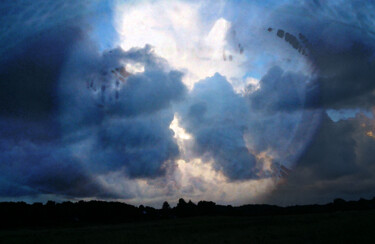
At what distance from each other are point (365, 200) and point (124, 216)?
149 m

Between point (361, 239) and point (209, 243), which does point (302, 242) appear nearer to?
point (361, 239)

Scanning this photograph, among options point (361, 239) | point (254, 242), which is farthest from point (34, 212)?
point (361, 239)

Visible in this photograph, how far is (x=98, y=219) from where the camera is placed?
127 metres

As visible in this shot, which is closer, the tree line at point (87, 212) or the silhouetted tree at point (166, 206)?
the tree line at point (87, 212)

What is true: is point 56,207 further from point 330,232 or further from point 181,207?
point 330,232

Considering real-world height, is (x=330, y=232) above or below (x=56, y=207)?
below

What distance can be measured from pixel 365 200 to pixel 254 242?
177 m

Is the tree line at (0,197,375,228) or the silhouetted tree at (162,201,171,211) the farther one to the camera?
the silhouetted tree at (162,201,171,211)

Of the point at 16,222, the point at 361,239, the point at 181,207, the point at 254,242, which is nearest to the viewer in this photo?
the point at 361,239

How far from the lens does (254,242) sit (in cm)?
3719

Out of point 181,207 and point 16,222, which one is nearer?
point 16,222

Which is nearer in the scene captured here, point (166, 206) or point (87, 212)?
point (87, 212)

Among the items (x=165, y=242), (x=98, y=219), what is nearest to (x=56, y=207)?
(x=98, y=219)

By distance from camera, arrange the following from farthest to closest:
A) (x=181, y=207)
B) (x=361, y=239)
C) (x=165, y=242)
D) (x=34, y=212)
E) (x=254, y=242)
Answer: (x=181, y=207)
(x=34, y=212)
(x=165, y=242)
(x=254, y=242)
(x=361, y=239)
